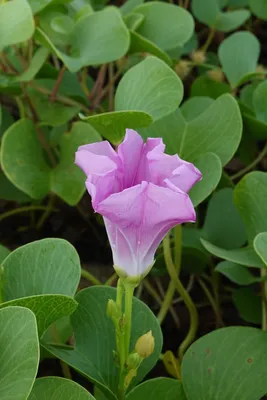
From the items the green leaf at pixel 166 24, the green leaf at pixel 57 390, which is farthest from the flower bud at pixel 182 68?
the green leaf at pixel 57 390

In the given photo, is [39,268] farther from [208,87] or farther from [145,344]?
[208,87]

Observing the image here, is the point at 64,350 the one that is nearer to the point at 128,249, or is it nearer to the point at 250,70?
the point at 128,249

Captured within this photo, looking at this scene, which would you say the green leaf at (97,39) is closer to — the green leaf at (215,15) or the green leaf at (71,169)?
the green leaf at (71,169)

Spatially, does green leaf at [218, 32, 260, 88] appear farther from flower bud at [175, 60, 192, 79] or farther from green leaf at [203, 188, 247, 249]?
green leaf at [203, 188, 247, 249]

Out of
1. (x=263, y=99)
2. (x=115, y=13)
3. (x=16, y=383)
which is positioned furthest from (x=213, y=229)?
(x=16, y=383)

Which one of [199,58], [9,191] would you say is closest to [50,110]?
[9,191]

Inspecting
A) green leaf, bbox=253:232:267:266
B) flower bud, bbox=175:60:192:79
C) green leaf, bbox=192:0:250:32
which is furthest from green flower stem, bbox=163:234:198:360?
green leaf, bbox=192:0:250:32
